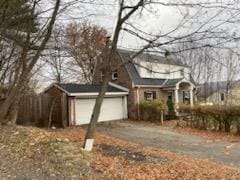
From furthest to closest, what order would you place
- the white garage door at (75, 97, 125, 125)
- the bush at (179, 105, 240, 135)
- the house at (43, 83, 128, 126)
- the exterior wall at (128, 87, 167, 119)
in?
the exterior wall at (128, 87, 167, 119)
the white garage door at (75, 97, 125, 125)
the house at (43, 83, 128, 126)
the bush at (179, 105, 240, 135)

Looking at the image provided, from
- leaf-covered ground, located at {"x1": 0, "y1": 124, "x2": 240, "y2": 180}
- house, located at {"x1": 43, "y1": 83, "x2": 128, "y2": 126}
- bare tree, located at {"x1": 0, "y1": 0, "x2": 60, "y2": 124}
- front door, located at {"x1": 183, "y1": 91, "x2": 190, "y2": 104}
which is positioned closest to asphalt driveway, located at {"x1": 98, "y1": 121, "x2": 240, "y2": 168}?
house, located at {"x1": 43, "y1": 83, "x2": 128, "y2": 126}

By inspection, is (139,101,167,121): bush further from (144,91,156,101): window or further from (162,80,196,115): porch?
(162,80,196,115): porch

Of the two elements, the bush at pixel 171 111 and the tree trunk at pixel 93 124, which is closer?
the tree trunk at pixel 93 124

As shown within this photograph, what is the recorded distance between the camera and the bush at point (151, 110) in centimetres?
2673

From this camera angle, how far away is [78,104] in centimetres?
2458

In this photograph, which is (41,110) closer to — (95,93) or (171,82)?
(95,93)

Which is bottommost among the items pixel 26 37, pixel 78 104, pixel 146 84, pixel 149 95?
pixel 78 104

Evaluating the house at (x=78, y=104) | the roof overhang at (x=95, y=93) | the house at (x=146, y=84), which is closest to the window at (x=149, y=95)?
the house at (x=146, y=84)

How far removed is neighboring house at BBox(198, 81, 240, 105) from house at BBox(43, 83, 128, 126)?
17415 millimetres

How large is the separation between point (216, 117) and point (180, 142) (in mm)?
5636

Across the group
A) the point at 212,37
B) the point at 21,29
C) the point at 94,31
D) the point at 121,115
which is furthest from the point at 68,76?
the point at 212,37

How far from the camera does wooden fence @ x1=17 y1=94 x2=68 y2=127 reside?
2302 cm

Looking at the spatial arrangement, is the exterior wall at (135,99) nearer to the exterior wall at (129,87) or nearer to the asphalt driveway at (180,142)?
the exterior wall at (129,87)

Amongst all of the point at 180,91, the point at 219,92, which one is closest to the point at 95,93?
the point at 180,91
